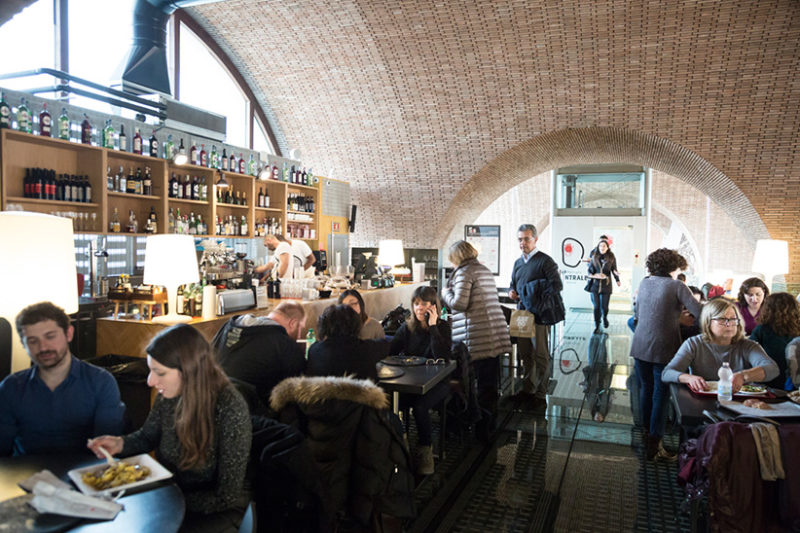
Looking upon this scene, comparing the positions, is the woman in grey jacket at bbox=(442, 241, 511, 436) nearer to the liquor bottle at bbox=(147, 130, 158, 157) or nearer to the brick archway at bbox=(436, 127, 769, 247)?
the liquor bottle at bbox=(147, 130, 158, 157)

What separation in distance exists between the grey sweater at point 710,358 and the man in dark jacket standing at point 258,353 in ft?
7.79

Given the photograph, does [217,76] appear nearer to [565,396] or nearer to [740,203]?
[565,396]

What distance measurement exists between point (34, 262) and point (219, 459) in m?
1.63

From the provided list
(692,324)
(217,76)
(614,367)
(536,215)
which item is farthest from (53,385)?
(536,215)

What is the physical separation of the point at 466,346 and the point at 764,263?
5.56 meters

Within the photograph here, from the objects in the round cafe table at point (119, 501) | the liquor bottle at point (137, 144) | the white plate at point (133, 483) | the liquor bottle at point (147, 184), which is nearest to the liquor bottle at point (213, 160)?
the liquor bottle at point (147, 184)

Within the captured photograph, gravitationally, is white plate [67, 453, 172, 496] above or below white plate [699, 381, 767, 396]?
above

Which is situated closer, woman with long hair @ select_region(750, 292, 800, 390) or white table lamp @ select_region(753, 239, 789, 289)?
woman with long hair @ select_region(750, 292, 800, 390)

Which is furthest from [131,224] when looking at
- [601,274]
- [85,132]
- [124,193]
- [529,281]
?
[601,274]

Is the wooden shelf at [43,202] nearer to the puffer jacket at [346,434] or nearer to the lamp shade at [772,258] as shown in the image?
the puffer jacket at [346,434]

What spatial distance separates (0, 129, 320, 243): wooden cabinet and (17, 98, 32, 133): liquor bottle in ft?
0.26

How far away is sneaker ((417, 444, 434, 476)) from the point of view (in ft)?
13.5

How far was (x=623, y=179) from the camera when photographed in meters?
16.2

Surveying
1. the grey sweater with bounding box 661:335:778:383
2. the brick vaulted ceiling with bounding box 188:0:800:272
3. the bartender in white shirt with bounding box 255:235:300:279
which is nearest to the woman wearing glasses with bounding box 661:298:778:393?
the grey sweater with bounding box 661:335:778:383
